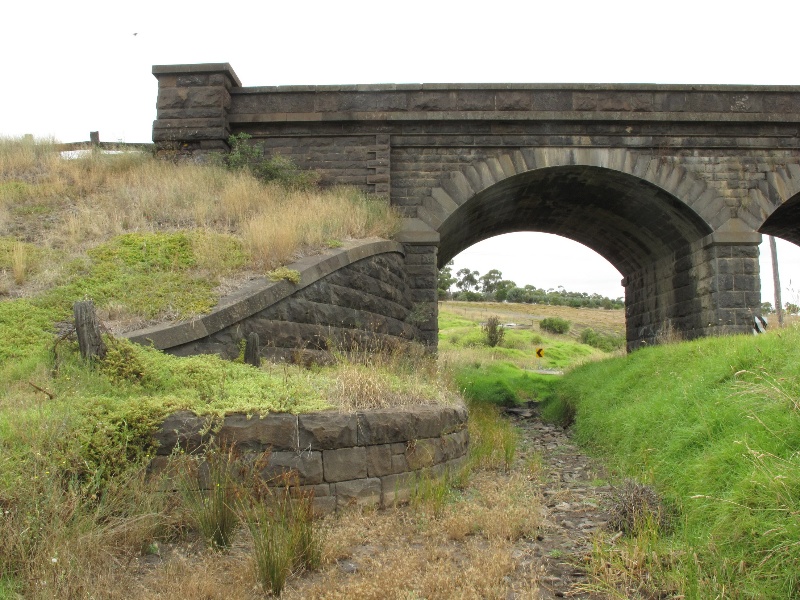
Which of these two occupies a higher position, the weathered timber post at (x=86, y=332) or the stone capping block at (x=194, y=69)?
the stone capping block at (x=194, y=69)

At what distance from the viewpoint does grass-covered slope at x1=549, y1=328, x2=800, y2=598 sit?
12.2ft

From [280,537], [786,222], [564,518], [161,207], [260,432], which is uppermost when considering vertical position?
[786,222]

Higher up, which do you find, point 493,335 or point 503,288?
point 503,288

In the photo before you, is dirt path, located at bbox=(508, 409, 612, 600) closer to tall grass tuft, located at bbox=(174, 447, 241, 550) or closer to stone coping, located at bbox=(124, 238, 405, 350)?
tall grass tuft, located at bbox=(174, 447, 241, 550)

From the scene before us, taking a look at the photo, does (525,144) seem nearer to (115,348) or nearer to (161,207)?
(161,207)

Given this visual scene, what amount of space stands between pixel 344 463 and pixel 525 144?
9192 millimetres

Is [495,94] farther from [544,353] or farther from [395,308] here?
[544,353]

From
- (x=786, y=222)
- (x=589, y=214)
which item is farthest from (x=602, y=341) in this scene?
(x=589, y=214)

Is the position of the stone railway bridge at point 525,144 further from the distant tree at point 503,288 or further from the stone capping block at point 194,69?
the distant tree at point 503,288

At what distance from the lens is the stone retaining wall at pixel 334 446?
16.5 feet

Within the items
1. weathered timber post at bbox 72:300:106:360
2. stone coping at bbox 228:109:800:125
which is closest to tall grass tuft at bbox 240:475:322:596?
weathered timber post at bbox 72:300:106:360

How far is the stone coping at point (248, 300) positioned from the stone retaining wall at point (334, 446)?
1746 millimetres

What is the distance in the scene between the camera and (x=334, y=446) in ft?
17.9

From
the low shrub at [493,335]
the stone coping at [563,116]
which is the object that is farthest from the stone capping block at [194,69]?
the low shrub at [493,335]
